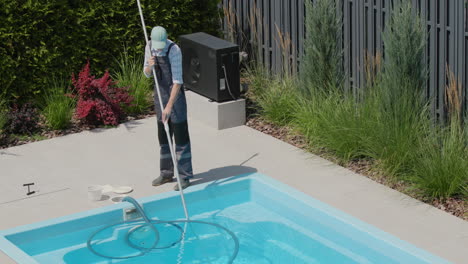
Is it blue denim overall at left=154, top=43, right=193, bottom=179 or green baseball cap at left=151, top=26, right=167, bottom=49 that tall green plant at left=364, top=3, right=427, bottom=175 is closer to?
blue denim overall at left=154, top=43, right=193, bottom=179

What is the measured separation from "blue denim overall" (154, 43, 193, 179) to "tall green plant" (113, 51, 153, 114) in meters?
2.56

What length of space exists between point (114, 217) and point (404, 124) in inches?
131

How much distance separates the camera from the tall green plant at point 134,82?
13188 millimetres

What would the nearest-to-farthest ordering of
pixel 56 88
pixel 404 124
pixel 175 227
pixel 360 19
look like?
pixel 175 227
pixel 404 124
pixel 360 19
pixel 56 88

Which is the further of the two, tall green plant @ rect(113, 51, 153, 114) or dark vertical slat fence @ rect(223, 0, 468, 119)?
tall green plant @ rect(113, 51, 153, 114)

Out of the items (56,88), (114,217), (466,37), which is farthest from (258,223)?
(56,88)

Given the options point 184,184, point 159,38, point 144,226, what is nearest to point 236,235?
point 144,226

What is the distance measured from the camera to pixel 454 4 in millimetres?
10375

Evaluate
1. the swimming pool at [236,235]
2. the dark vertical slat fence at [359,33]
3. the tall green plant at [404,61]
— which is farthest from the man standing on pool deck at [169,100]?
the dark vertical slat fence at [359,33]

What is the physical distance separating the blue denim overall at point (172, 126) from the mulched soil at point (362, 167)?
177 cm

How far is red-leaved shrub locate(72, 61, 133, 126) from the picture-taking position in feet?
41.1

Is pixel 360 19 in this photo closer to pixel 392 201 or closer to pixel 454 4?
pixel 454 4

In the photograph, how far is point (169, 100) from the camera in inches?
394

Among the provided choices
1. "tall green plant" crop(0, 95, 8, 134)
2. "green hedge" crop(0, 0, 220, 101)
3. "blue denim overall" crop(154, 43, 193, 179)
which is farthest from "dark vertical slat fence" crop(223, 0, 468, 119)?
"tall green plant" crop(0, 95, 8, 134)
